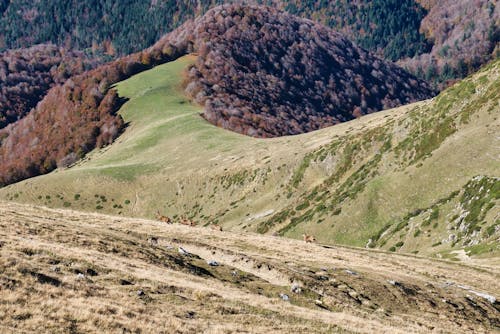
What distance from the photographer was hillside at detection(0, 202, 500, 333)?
21.6 meters

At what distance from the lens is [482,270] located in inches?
1928

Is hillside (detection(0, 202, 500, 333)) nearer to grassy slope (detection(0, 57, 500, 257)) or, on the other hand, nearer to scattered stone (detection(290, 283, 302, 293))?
scattered stone (detection(290, 283, 302, 293))

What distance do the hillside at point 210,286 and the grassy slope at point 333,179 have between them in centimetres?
2028

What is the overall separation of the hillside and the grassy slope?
20.3 meters

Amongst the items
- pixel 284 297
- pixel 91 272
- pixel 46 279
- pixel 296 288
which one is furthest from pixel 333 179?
pixel 46 279

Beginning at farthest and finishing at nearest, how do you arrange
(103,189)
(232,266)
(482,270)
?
(103,189), (482,270), (232,266)

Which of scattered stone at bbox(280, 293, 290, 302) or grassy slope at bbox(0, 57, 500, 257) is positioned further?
grassy slope at bbox(0, 57, 500, 257)

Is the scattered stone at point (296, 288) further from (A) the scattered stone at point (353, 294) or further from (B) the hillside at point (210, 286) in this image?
(A) the scattered stone at point (353, 294)

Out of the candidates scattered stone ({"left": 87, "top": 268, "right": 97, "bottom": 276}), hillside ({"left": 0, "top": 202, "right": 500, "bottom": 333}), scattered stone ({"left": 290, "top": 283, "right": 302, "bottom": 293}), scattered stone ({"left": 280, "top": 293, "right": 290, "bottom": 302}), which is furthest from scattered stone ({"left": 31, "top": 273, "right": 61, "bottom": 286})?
scattered stone ({"left": 290, "top": 283, "right": 302, "bottom": 293})

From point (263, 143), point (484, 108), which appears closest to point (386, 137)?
point (484, 108)

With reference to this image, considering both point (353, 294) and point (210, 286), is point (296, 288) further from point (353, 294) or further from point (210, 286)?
point (210, 286)

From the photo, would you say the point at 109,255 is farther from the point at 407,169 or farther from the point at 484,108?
→ the point at 484,108

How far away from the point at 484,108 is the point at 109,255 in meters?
67.9

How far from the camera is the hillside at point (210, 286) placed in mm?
21594
